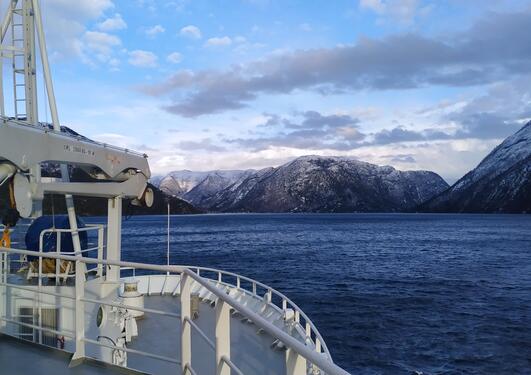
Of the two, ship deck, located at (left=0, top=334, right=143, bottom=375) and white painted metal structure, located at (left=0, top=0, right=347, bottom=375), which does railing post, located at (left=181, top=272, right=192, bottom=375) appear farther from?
ship deck, located at (left=0, top=334, right=143, bottom=375)

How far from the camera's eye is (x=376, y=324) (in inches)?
1040

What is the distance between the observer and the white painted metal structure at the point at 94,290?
5.50 metres

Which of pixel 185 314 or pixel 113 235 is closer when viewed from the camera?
pixel 185 314

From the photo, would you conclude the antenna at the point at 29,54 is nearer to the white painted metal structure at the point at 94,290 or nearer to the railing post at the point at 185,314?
the white painted metal structure at the point at 94,290

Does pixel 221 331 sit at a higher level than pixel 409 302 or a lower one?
higher

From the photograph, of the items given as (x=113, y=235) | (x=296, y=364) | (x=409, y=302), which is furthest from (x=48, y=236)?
(x=409, y=302)

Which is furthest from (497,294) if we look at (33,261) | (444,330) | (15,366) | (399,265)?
(15,366)

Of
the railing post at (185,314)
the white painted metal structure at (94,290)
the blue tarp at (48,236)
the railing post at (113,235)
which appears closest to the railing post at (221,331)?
the white painted metal structure at (94,290)

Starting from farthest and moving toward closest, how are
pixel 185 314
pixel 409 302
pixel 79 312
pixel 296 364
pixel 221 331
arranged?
1. pixel 409 302
2. pixel 79 312
3. pixel 185 314
4. pixel 221 331
5. pixel 296 364

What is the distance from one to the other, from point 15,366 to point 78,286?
1.18 metres

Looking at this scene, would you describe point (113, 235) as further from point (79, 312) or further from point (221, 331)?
point (221, 331)

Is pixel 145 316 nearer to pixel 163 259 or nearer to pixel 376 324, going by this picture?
pixel 376 324

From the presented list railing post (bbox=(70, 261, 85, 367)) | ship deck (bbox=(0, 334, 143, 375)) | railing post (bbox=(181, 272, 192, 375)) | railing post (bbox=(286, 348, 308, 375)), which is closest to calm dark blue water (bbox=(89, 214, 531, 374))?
ship deck (bbox=(0, 334, 143, 375))

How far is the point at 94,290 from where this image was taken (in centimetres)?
921
